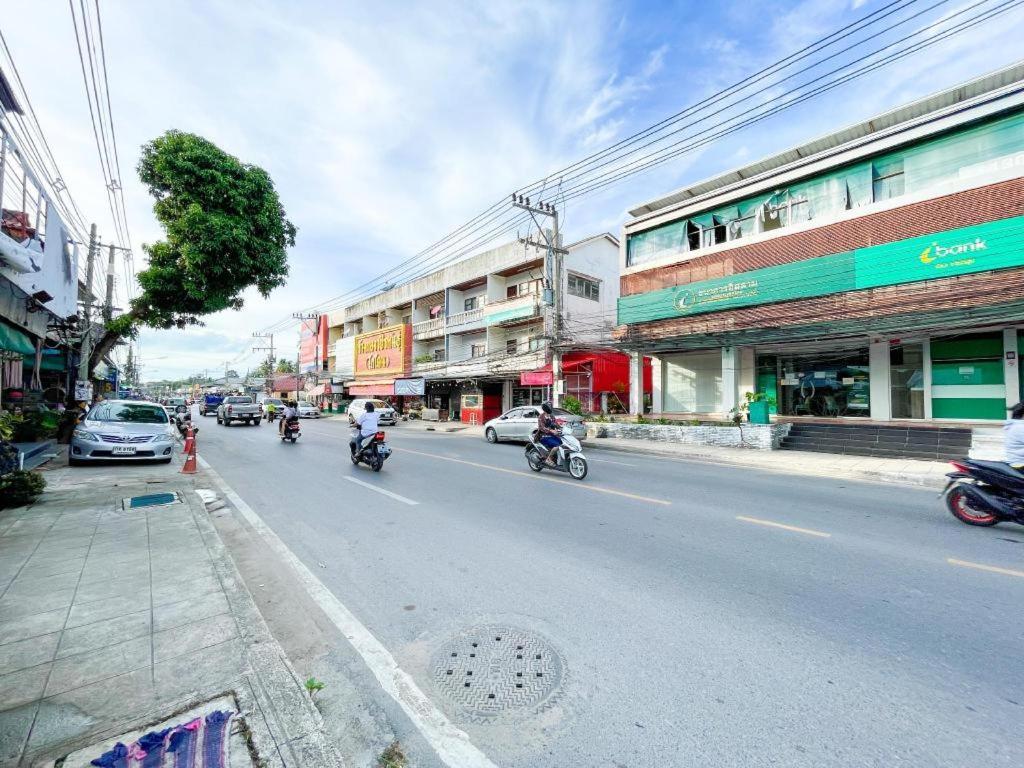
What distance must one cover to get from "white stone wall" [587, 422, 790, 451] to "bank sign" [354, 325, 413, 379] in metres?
A: 18.8

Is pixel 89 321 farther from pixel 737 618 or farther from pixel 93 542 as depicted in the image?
pixel 737 618

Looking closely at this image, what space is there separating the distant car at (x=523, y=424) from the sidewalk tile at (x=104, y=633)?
1306cm

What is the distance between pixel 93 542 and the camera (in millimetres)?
4648

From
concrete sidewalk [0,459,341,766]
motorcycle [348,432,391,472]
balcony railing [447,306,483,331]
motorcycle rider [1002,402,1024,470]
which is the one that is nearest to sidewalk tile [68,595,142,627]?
concrete sidewalk [0,459,341,766]

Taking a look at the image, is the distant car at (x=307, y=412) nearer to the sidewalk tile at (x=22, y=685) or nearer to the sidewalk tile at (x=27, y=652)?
the sidewalk tile at (x=27, y=652)

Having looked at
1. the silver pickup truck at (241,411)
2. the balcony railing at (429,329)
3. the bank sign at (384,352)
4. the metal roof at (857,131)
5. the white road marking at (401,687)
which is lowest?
the white road marking at (401,687)

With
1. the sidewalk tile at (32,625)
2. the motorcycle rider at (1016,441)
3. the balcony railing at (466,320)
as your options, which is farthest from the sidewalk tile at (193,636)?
the balcony railing at (466,320)

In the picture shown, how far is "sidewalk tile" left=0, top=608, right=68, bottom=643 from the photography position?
284 centimetres

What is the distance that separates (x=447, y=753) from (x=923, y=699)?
2444mm

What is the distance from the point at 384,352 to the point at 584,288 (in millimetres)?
17455

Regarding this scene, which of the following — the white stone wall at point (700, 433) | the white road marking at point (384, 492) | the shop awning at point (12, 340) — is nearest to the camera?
the white road marking at point (384, 492)

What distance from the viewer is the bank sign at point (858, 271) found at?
1221 centimetres

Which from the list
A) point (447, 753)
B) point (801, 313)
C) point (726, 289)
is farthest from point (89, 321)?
point (801, 313)

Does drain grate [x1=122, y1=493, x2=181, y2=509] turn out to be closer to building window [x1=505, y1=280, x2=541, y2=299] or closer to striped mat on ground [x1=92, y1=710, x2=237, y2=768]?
striped mat on ground [x1=92, y1=710, x2=237, y2=768]
